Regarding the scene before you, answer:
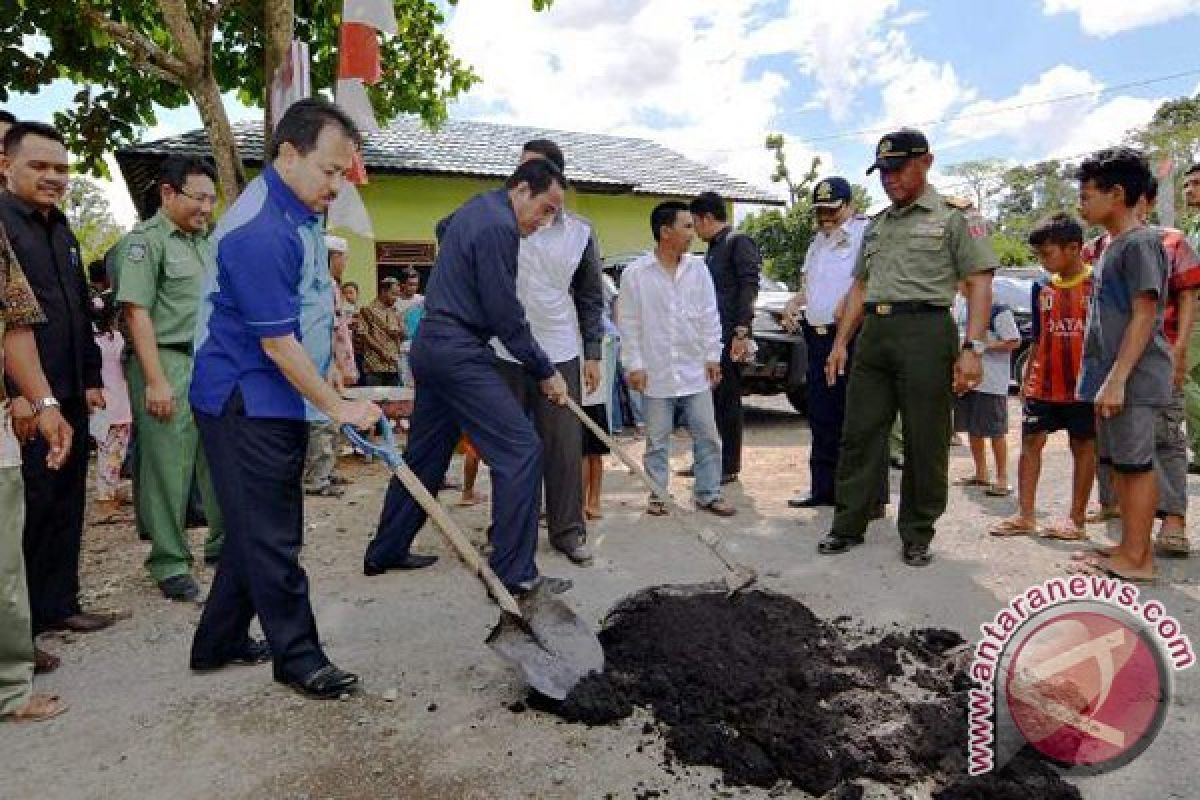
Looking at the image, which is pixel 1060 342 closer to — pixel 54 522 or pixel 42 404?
pixel 42 404

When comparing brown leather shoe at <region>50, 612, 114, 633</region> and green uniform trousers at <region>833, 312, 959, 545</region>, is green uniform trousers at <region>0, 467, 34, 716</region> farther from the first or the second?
green uniform trousers at <region>833, 312, 959, 545</region>

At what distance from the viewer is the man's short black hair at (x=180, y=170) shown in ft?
12.6

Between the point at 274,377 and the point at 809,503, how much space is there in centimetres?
377

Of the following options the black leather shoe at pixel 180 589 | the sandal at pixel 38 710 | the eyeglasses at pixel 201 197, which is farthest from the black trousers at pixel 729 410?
the sandal at pixel 38 710

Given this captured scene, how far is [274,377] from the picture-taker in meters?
2.75

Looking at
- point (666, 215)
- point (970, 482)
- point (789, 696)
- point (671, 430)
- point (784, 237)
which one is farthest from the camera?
point (784, 237)

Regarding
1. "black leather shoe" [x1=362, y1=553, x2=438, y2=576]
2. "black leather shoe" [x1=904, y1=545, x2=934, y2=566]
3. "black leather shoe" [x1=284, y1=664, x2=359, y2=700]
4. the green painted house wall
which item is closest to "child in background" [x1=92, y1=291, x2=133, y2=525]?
"black leather shoe" [x1=362, y1=553, x2=438, y2=576]

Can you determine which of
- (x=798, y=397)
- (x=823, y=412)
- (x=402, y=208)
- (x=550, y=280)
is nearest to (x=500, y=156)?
(x=402, y=208)

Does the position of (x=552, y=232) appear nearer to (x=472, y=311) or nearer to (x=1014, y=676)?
(x=472, y=311)

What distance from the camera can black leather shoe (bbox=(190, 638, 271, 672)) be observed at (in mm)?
3111

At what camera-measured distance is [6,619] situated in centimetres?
271

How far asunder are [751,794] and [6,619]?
7.86ft

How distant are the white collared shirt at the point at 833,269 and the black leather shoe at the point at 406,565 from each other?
2.87 meters

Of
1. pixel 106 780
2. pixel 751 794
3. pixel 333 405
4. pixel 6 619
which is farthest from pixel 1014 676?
pixel 6 619
